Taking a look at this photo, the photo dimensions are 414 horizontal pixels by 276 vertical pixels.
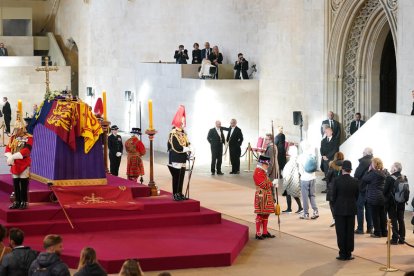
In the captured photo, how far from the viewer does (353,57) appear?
80.9 feet

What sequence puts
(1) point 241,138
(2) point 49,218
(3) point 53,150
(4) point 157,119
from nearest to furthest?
(2) point 49,218 < (3) point 53,150 < (1) point 241,138 < (4) point 157,119

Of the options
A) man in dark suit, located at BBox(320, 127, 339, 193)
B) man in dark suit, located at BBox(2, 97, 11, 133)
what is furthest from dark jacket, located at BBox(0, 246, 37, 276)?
man in dark suit, located at BBox(2, 97, 11, 133)

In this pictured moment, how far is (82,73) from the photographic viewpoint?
40.8m

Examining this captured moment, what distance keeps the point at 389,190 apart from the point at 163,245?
152 inches

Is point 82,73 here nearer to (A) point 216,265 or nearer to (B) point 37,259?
(A) point 216,265

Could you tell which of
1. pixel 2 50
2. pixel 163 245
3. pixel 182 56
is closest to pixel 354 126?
pixel 182 56

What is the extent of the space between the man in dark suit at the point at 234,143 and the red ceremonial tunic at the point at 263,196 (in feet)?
29.3

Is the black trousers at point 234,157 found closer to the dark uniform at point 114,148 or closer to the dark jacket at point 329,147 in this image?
the dark jacket at point 329,147

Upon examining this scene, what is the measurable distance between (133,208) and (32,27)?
30168 millimetres

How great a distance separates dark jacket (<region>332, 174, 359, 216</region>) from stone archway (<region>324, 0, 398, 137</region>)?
359 inches

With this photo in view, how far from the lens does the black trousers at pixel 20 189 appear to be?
53.5 feet

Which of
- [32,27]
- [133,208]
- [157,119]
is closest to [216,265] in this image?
[133,208]

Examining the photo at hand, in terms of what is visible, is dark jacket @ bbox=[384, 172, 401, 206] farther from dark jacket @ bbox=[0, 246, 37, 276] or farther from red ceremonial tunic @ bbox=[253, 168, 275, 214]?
dark jacket @ bbox=[0, 246, 37, 276]

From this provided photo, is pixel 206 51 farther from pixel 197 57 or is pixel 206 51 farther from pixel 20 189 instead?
pixel 20 189
